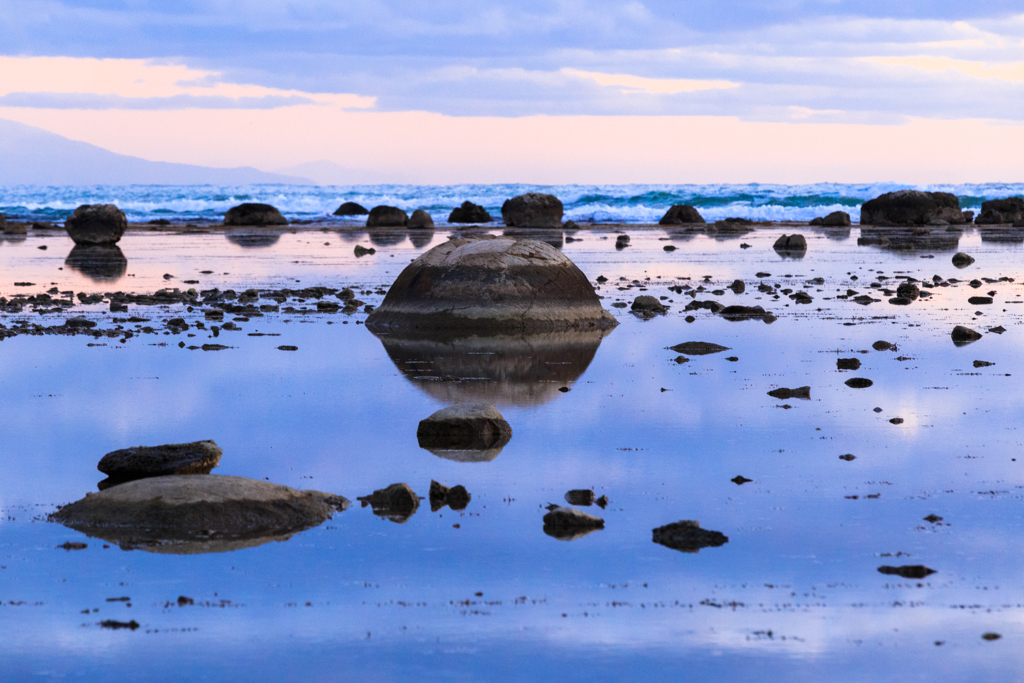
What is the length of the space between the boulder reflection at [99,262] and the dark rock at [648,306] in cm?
974

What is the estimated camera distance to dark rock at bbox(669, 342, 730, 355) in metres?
12.1

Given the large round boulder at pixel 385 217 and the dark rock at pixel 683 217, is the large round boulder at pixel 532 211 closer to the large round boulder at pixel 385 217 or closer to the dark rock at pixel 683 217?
the large round boulder at pixel 385 217

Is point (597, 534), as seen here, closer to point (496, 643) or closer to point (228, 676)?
point (496, 643)

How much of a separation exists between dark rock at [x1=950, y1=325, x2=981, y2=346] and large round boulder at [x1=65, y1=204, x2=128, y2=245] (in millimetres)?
24844

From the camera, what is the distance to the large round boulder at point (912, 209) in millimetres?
50688

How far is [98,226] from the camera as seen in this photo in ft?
107

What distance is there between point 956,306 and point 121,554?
532 inches

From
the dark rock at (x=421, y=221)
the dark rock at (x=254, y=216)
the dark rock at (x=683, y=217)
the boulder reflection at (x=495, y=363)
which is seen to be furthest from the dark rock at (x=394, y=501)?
the dark rock at (x=683, y=217)

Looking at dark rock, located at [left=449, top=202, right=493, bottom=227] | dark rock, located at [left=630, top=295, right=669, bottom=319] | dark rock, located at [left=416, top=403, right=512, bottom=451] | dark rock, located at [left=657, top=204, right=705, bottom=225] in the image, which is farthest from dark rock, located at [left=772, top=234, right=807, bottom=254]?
dark rock, located at [left=416, top=403, right=512, bottom=451]

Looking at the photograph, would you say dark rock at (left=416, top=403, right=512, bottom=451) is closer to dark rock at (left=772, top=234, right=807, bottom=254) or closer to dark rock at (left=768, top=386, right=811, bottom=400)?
dark rock at (left=768, top=386, right=811, bottom=400)

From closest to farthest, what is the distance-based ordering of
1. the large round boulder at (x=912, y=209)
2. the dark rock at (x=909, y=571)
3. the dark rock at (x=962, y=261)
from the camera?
the dark rock at (x=909, y=571) < the dark rock at (x=962, y=261) < the large round boulder at (x=912, y=209)

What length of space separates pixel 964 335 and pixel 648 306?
15.1ft

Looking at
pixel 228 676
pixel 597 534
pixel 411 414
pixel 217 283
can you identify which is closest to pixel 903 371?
pixel 411 414

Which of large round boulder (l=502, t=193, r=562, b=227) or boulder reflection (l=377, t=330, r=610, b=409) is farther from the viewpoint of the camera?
large round boulder (l=502, t=193, r=562, b=227)
